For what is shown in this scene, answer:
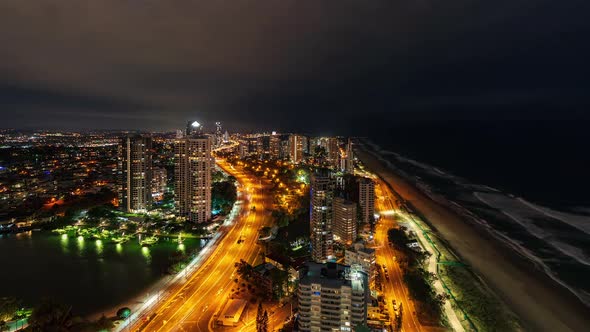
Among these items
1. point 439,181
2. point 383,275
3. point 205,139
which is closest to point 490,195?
point 439,181

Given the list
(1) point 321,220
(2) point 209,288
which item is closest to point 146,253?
(2) point 209,288

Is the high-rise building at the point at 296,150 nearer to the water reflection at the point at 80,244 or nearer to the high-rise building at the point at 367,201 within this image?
the high-rise building at the point at 367,201

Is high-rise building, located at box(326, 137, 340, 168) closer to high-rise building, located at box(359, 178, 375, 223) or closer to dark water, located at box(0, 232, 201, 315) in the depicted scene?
high-rise building, located at box(359, 178, 375, 223)

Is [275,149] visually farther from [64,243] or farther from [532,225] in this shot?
[532,225]

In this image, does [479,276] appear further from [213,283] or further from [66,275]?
[66,275]

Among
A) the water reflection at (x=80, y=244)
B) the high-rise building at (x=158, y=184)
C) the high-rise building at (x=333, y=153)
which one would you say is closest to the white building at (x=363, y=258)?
the water reflection at (x=80, y=244)

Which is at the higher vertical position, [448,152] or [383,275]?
[448,152]
